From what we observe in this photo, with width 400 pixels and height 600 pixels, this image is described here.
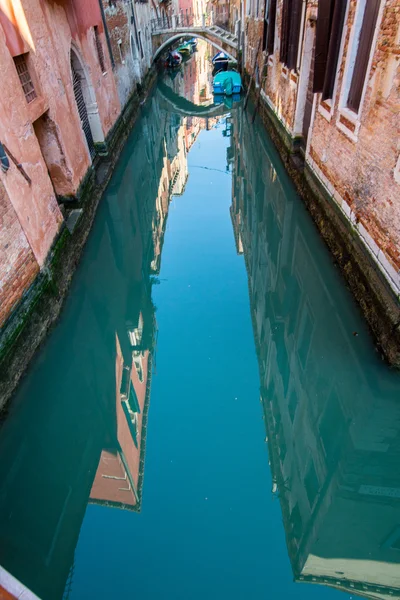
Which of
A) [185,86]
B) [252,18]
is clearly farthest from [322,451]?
[185,86]

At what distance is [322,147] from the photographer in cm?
656

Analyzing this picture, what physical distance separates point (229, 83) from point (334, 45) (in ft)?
37.7

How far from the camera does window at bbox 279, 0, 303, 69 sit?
787 cm

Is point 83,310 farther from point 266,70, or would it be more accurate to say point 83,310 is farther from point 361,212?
point 266,70

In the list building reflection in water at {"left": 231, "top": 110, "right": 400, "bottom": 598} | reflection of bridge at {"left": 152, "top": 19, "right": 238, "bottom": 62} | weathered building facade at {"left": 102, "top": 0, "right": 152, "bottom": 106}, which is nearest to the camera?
building reflection in water at {"left": 231, "top": 110, "right": 400, "bottom": 598}

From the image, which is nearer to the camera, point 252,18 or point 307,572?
point 307,572

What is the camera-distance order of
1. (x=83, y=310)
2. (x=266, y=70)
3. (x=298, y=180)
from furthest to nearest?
(x=266, y=70) < (x=298, y=180) < (x=83, y=310)

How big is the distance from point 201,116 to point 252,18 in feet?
12.7

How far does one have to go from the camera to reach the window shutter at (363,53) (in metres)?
4.60

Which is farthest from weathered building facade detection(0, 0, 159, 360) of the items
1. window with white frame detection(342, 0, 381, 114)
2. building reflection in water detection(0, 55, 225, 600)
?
window with white frame detection(342, 0, 381, 114)

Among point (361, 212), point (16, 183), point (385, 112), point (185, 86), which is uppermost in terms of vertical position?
point (385, 112)

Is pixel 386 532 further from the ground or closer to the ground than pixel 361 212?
closer to the ground

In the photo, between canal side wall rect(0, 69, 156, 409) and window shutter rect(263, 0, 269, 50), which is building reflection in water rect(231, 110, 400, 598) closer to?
canal side wall rect(0, 69, 156, 409)

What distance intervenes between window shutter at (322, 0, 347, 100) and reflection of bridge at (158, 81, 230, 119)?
9336mm
